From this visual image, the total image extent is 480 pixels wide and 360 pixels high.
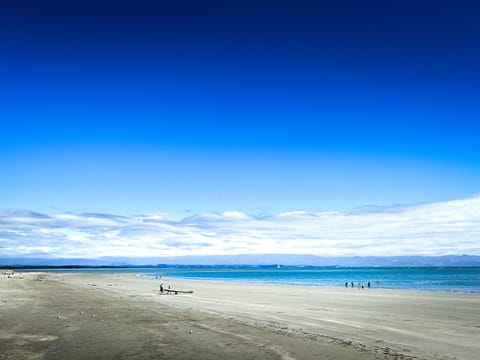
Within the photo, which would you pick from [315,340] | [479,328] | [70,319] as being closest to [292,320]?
[315,340]

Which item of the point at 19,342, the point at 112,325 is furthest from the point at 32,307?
the point at 19,342

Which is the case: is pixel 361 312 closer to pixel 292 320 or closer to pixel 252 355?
pixel 292 320

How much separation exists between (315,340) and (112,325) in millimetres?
9782

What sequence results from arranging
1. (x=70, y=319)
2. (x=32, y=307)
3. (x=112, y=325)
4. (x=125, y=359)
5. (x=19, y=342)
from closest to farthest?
(x=125, y=359) → (x=19, y=342) → (x=112, y=325) → (x=70, y=319) → (x=32, y=307)

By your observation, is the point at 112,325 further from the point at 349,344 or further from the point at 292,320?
the point at 349,344

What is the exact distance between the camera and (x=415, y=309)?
109ft

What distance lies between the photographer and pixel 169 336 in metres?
18.5

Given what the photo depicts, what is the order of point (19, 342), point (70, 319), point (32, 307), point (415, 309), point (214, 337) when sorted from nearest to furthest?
1. point (19, 342)
2. point (214, 337)
3. point (70, 319)
4. point (32, 307)
5. point (415, 309)

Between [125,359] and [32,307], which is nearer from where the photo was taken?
[125,359]

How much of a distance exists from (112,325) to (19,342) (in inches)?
209

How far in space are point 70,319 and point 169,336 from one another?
Result: 791 centimetres

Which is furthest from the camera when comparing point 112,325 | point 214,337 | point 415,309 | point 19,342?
point 415,309

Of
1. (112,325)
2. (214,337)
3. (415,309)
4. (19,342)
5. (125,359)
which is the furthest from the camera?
(415,309)

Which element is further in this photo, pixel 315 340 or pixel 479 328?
pixel 479 328
